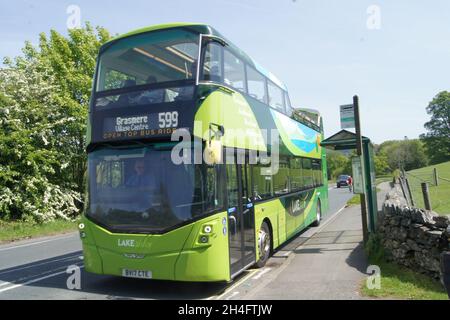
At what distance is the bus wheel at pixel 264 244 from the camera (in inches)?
365

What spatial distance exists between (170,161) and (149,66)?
7.31 ft

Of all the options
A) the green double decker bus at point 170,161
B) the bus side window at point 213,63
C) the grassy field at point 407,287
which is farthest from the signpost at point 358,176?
the bus side window at point 213,63

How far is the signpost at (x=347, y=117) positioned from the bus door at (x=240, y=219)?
3.65 metres

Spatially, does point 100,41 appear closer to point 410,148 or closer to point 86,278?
point 86,278

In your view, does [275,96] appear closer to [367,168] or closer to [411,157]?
[367,168]

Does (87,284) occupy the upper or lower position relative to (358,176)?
lower

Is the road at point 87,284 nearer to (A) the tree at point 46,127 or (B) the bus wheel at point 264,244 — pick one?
(B) the bus wheel at point 264,244

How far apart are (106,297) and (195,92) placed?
12.4ft

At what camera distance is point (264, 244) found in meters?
9.49

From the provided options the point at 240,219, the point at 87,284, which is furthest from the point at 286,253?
the point at 87,284

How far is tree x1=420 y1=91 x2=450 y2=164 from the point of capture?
9375cm

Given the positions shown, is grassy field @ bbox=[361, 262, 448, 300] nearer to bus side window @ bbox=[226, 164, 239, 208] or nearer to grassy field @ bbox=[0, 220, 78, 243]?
bus side window @ bbox=[226, 164, 239, 208]
